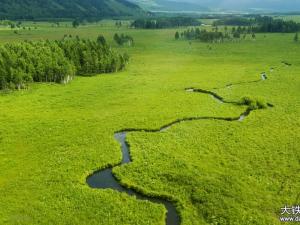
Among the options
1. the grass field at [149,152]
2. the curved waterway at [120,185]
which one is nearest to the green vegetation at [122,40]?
the grass field at [149,152]

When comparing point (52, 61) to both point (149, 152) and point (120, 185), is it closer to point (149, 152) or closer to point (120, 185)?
point (149, 152)

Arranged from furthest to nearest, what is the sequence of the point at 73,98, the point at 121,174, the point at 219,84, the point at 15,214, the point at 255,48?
the point at 255,48
the point at 219,84
the point at 73,98
the point at 121,174
the point at 15,214

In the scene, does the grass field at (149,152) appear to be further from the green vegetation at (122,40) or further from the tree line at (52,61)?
the green vegetation at (122,40)

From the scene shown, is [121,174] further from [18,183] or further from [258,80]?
[258,80]

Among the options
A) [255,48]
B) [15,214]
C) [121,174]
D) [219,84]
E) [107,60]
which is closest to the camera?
[15,214]

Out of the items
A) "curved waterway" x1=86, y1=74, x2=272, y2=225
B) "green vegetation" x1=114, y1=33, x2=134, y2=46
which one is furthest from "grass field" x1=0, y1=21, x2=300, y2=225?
"green vegetation" x1=114, y1=33, x2=134, y2=46

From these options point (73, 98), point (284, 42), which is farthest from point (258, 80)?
point (284, 42)

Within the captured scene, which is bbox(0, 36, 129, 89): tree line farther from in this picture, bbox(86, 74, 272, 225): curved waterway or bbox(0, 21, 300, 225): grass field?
bbox(86, 74, 272, 225): curved waterway
